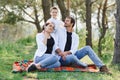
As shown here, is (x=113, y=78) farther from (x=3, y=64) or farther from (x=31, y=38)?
(x=31, y=38)

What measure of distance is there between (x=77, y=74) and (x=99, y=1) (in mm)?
13584

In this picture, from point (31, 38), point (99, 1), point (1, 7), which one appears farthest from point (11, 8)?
point (99, 1)

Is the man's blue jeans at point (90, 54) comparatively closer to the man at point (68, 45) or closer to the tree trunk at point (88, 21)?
the man at point (68, 45)

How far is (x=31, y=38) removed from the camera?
72.0ft

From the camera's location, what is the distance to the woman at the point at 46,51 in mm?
7082

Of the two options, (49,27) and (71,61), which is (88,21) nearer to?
(71,61)

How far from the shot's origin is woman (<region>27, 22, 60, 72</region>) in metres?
7.08

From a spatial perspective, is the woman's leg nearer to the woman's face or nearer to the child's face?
the woman's face

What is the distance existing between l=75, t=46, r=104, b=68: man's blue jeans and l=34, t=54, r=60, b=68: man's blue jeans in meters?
0.65

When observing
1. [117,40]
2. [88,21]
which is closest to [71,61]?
[117,40]

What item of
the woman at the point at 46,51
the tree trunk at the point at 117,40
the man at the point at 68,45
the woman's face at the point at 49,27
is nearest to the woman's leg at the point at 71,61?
the man at the point at 68,45

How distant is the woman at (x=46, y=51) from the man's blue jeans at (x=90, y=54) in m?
0.57

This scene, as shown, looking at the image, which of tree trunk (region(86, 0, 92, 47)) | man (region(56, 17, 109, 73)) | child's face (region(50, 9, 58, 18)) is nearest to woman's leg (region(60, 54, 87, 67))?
man (region(56, 17, 109, 73))

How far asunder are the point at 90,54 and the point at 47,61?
3.18ft
